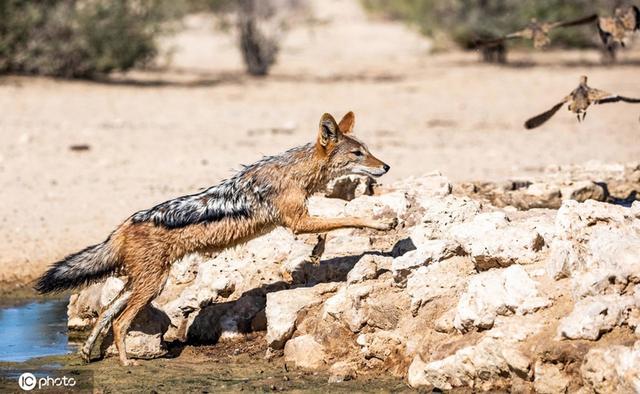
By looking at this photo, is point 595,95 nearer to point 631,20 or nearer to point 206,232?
point 631,20

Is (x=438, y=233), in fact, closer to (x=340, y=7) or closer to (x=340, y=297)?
(x=340, y=297)

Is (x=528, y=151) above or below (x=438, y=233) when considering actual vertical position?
below

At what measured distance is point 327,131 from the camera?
7887mm

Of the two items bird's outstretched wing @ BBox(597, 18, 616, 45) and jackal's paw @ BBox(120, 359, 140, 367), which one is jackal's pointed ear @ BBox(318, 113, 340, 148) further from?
bird's outstretched wing @ BBox(597, 18, 616, 45)

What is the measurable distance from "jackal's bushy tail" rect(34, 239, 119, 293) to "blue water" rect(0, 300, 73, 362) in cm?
52

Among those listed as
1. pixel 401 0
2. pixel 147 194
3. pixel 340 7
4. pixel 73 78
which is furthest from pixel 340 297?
pixel 340 7

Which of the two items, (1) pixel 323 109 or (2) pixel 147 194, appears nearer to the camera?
(2) pixel 147 194

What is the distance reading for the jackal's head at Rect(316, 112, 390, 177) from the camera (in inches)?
311

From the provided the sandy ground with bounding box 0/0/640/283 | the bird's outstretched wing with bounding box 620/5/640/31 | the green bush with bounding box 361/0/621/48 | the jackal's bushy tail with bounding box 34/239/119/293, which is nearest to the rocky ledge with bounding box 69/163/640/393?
the jackal's bushy tail with bounding box 34/239/119/293

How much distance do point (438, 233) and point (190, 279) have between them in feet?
6.23

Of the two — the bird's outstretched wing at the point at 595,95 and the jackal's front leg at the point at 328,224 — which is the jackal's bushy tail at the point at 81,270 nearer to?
the jackal's front leg at the point at 328,224

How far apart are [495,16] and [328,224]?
18.3 m

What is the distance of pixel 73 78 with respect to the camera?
67.9 ft

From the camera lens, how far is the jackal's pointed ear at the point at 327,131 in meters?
7.81
